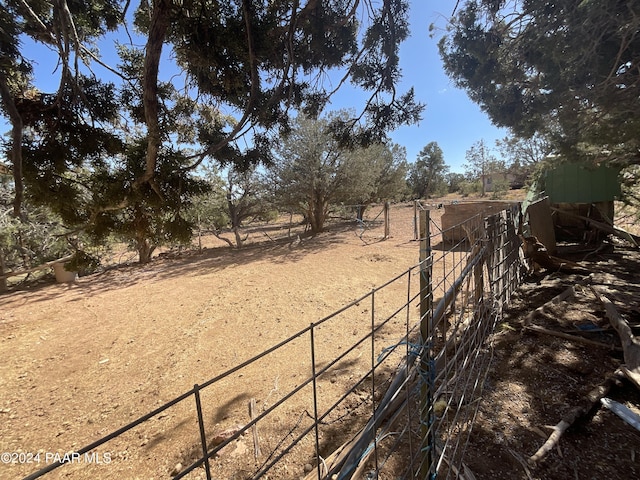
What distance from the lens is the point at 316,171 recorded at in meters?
13.4

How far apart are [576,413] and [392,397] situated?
196 cm

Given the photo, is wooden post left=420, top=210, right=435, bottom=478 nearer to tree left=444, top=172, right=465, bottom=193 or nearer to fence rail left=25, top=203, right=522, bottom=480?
fence rail left=25, top=203, right=522, bottom=480

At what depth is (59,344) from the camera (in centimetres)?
544

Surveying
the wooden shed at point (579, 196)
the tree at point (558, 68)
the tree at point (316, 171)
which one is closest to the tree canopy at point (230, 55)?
the tree at point (558, 68)

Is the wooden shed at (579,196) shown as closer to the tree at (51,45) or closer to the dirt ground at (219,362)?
the dirt ground at (219,362)

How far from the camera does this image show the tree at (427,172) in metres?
33.9

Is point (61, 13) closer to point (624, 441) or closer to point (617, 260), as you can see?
point (624, 441)

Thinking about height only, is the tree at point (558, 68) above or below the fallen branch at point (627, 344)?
above

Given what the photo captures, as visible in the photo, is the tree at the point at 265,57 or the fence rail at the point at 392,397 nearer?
the fence rail at the point at 392,397

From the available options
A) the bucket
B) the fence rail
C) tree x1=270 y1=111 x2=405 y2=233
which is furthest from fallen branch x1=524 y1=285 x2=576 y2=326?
the bucket

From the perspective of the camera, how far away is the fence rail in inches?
63.2

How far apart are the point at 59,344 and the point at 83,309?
92.1 inches

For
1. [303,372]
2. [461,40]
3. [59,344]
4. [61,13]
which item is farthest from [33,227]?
[461,40]

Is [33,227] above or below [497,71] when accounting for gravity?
below
